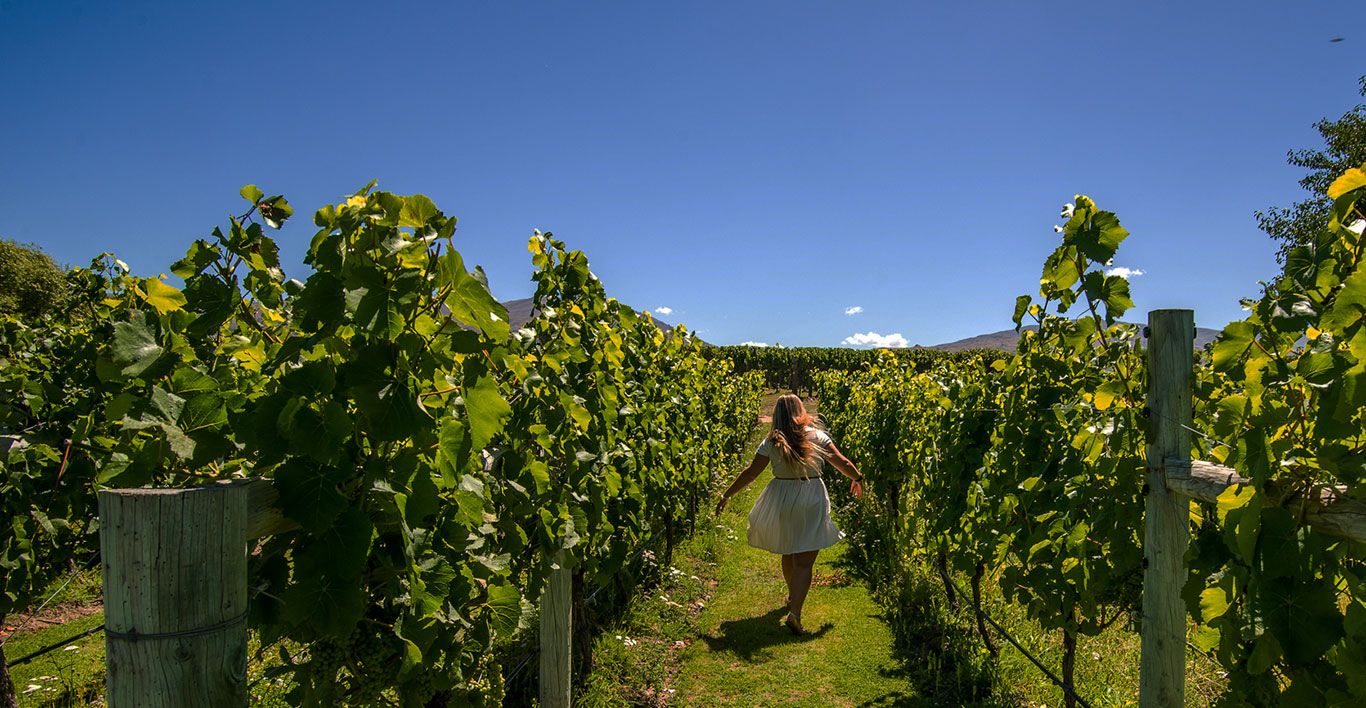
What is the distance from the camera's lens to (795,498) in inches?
198

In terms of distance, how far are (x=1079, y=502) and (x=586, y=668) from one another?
9.26 feet

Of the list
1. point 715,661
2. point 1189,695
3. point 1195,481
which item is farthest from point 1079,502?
point 715,661

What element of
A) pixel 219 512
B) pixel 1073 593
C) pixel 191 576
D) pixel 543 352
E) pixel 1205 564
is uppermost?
pixel 543 352

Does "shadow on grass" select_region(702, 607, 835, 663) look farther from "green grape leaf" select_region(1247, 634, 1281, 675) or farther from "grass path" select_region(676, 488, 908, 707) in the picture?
"green grape leaf" select_region(1247, 634, 1281, 675)

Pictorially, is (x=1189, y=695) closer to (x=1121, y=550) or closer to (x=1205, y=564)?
(x=1121, y=550)

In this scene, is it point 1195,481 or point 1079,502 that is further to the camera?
point 1079,502

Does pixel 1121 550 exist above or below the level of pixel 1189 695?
above

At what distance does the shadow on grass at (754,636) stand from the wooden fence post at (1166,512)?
2880 millimetres

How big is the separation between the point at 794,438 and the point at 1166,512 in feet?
10.4

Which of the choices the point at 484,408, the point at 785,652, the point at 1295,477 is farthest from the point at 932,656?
the point at 484,408

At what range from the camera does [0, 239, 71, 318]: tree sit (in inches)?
1235

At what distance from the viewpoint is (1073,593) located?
9.45ft

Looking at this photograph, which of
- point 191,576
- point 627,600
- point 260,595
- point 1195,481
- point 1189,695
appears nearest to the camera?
point 191,576

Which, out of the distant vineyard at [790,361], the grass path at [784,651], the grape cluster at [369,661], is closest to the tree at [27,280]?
the distant vineyard at [790,361]
